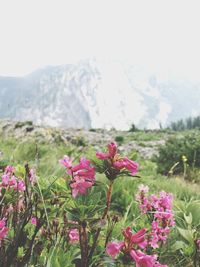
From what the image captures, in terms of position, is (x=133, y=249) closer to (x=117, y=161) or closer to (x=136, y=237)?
(x=136, y=237)

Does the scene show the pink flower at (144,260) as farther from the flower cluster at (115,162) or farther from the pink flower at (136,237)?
the flower cluster at (115,162)

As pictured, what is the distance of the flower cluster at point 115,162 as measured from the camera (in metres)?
1.24

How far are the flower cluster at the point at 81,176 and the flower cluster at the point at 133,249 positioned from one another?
0.18 meters

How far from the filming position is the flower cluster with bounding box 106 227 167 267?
3.84ft

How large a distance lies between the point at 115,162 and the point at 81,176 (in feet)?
0.39

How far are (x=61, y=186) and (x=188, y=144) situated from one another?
9.08 meters

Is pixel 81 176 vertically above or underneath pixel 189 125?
above

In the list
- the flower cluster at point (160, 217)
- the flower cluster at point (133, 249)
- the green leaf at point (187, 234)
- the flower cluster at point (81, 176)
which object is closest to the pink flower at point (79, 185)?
the flower cluster at point (81, 176)

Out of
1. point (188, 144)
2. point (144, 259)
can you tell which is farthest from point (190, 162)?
point (144, 259)

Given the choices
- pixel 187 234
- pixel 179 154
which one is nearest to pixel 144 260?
pixel 187 234

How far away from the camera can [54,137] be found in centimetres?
1120

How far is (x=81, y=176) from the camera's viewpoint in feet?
4.29

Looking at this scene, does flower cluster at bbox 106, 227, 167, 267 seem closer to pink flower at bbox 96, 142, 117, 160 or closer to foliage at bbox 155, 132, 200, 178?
pink flower at bbox 96, 142, 117, 160

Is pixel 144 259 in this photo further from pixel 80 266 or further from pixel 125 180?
pixel 125 180
